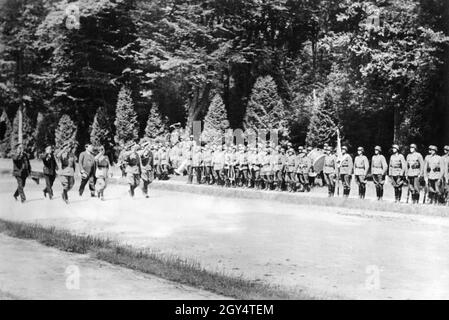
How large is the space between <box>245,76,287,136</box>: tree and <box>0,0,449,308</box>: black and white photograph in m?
0.09

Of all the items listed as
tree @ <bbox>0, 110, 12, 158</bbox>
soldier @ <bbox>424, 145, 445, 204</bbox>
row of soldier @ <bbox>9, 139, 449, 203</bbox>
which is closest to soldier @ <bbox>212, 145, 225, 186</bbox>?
row of soldier @ <bbox>9, 139, 449, 203</bbox>

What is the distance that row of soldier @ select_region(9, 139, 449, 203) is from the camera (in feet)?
66.3

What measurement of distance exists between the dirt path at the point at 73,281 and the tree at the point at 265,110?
21.8 m

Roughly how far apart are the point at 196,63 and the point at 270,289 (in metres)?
28.1

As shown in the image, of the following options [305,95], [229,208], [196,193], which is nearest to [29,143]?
[305,95]

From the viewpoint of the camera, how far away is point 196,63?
35.8 m

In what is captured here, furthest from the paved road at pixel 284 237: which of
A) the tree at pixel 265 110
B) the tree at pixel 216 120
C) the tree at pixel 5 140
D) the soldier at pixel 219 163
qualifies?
the tree at pixel 5 140

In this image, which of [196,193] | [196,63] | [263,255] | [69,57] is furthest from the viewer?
[69,57]

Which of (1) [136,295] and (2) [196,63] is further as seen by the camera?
(2) [196,63]

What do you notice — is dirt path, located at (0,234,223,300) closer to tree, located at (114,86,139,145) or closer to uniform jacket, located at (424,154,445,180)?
uniform jacket, located at (424,154,445,180)

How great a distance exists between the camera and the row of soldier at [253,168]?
66.3 feet

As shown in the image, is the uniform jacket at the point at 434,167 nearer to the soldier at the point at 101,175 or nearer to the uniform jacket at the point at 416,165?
the uniform jacket at the point at 416,165
